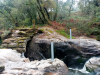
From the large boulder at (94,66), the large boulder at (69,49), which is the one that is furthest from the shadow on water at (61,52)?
the large boulder at (94,66)

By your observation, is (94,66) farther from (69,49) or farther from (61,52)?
(61,52)

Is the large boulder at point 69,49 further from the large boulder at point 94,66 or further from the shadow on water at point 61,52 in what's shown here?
the large boulder at point 94,66

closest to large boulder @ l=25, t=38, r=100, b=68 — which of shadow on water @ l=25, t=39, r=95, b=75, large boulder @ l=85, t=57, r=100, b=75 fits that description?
shadow on water @ l=25, t=39, r=95, b=75

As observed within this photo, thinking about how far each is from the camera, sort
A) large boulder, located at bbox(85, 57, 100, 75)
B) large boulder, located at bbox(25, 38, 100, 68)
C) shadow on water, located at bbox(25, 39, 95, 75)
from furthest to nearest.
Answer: shadow on water, located at bbox(25, 39, 95, 75) < large boulder, located at bbox(25, 38, 100, 68) < large boulder, located at bbox(85, 57, 100, 75)

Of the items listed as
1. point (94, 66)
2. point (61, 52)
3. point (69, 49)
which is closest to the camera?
point (94, 66)

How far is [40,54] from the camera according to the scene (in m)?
12.1

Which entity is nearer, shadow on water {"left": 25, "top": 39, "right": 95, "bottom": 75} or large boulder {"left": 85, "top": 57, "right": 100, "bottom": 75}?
large boulder {"left": 85, "top": 57, "right": 100, "bottom": 75}

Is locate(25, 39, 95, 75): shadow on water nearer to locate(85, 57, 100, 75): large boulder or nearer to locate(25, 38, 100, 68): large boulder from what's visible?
locate(25, 38, 100, 68): large boulder

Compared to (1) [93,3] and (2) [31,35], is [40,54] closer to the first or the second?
(2) [31,35]

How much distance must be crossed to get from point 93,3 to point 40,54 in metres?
12.6

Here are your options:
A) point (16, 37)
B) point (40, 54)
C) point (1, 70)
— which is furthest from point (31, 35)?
point (1, 70)

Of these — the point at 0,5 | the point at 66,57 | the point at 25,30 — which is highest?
the point at 0,5

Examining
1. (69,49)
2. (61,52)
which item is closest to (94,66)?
(69,49)

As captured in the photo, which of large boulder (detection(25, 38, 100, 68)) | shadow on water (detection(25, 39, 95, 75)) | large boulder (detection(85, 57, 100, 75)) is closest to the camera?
large boulder (detection(85, 57, 100, 75))
